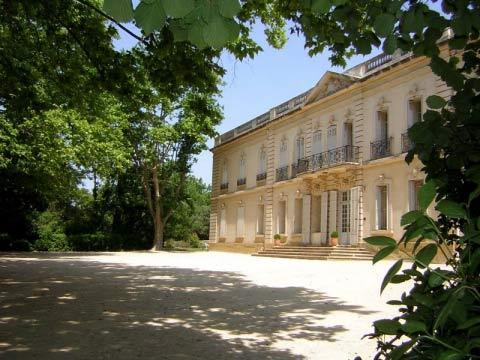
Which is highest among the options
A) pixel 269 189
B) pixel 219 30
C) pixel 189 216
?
pixel 269 189

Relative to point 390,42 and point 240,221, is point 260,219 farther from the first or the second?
point 390,42

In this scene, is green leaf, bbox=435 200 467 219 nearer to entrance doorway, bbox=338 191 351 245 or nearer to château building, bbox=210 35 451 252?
château building, bbox=210 35 451 252

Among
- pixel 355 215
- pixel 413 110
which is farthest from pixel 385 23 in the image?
pixel 355 215

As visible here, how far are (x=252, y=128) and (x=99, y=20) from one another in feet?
73.8

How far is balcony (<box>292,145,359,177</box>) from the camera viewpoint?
72.1 feet

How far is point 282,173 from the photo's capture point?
2739cm

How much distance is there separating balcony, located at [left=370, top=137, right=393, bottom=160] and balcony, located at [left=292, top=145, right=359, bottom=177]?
1062mm

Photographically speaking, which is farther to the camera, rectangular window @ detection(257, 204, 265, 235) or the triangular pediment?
rectangular window @ detection(257, 204, 265, 235)

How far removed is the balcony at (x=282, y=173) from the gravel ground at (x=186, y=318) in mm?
15919

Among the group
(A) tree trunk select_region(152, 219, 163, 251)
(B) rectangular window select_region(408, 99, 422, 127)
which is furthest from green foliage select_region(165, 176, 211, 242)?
(B) rectangular window select_region(408, 99, 422, 127)

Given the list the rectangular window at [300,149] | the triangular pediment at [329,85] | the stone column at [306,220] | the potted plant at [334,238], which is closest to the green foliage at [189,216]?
the rectangular window at [300,149]

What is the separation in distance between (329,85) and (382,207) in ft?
24.1

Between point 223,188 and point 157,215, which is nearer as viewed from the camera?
point 157,215

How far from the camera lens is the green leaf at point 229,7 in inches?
49.3
